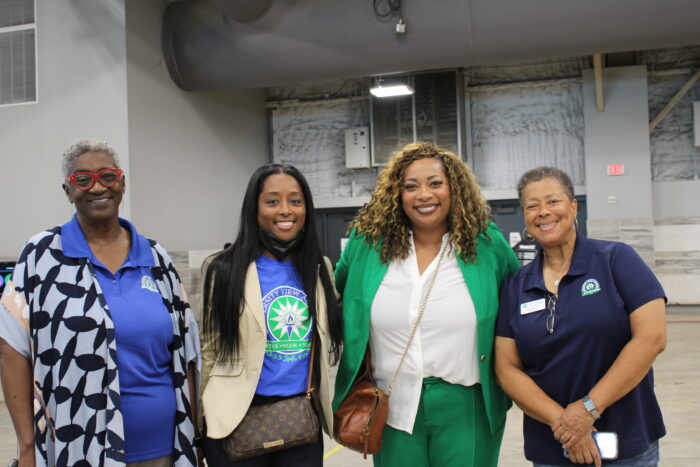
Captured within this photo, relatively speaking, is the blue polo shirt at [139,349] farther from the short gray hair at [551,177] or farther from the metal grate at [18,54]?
the metal grate at [18,54]

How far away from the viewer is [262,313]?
6.88 feet

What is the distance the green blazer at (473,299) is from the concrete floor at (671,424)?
192 cm

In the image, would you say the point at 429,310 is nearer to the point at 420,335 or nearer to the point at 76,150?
the point at 420,335

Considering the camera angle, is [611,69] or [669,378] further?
[611,69]

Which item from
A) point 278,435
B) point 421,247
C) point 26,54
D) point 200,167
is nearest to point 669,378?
point 421,247

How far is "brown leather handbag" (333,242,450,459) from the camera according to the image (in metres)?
2.19

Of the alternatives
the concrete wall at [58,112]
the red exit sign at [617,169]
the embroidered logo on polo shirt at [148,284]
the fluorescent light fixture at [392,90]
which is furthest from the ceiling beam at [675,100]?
the embroidered logo on polo shirt at [148,284]

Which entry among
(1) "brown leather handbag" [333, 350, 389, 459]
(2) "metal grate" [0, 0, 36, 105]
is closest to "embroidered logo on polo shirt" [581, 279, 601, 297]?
(1) "brown leather handbag" [333, 350, 389, 459]

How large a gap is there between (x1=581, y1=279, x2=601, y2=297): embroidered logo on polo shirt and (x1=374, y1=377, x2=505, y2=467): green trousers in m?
0.54

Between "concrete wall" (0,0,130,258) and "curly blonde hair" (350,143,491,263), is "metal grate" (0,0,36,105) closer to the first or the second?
"concrete wall" (0,0,130,258)

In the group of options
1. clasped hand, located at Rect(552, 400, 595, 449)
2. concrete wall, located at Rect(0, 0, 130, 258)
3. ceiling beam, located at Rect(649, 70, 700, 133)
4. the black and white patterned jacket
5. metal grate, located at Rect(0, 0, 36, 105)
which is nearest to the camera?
the black and white patterned jacket

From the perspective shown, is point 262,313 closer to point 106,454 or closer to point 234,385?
point 234,385

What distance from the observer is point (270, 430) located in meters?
1.99

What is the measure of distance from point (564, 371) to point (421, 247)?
727mm
